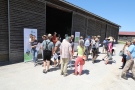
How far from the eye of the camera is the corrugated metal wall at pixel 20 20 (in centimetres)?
888

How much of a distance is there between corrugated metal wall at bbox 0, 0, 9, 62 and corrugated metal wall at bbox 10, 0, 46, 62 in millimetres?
279

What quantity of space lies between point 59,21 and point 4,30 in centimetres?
894

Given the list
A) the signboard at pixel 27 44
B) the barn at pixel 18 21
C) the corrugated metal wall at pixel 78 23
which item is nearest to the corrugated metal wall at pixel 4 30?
the barn at pixel 18 21

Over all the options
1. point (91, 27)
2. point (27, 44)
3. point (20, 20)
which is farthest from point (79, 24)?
point (20, 20)

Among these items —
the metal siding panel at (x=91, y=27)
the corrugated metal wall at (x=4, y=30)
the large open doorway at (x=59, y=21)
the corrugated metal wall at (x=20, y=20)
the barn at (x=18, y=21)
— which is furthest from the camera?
the metal siding panel at (x=91, y=27)

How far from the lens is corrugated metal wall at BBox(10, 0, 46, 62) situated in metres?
8.88

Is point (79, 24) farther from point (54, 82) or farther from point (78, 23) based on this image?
point (54, 82)

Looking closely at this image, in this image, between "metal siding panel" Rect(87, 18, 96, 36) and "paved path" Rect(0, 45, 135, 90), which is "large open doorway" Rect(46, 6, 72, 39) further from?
"paved path" Rect(0, 45, 135, 90)

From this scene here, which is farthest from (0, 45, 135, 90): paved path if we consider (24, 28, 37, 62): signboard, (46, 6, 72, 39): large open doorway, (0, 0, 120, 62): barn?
(46, 6, 72, 39): large open doorway

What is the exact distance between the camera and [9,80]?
19.5 ft

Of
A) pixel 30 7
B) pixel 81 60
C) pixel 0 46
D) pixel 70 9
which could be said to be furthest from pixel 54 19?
pixel 81 60

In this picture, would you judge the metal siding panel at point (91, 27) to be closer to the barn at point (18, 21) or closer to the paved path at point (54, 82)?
the barn at point (18, 21)

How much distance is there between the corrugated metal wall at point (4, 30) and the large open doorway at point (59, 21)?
672 cm

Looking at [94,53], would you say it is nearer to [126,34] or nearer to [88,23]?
[88,23]
